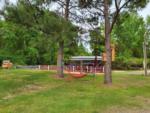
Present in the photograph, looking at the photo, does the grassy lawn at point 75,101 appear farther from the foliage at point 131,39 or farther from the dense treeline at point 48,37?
the foliage at point 131,39

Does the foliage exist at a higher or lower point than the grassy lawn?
higher

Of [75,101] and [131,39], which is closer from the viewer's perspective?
[75,101]

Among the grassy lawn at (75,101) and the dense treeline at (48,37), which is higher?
the dense treeline at (48,37)

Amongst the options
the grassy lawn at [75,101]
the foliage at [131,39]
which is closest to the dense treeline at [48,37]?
the foliage at [131,39]

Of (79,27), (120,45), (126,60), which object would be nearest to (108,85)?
(79,27)

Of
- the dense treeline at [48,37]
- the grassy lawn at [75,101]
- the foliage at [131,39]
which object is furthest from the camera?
the foliage at [131,39]

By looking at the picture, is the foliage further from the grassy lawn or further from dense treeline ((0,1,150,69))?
the grassy lawn

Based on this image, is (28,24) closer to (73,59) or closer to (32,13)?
(32,13)

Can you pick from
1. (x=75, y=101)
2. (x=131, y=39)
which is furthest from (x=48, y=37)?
(x=131, y=39)

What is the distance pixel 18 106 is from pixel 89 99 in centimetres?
331

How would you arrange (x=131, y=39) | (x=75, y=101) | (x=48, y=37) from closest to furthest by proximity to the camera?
(x=75, y=101)
(x=48, y=37)
(x=131, y=39)

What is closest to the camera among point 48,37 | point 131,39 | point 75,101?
point 75,101

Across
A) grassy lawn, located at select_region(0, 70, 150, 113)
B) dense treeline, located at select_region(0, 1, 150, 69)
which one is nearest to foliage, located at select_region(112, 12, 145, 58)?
dense treeline, located at select_region(0, 1, 150, 69)

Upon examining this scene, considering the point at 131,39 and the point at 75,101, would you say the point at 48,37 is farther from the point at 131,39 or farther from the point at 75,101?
the point at 131,39
